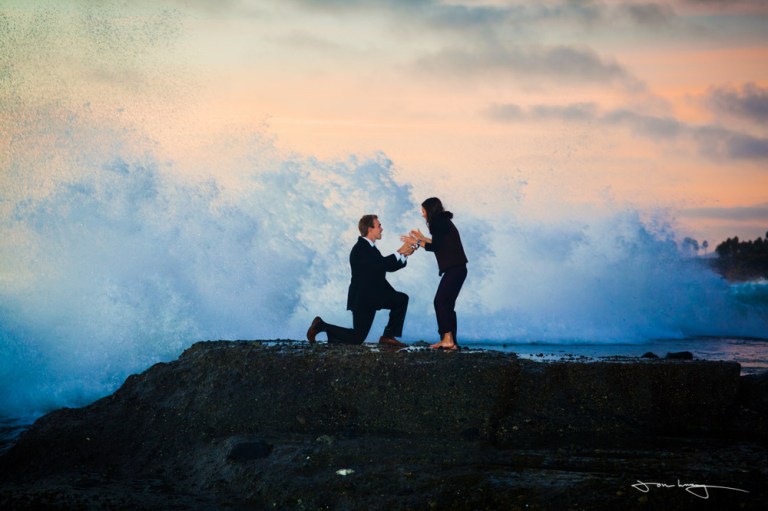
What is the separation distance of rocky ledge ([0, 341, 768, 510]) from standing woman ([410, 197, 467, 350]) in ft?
2.88

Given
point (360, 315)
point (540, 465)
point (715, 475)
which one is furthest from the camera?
point (360, 315)

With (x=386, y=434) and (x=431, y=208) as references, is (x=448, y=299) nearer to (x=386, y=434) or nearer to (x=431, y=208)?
(x=431, y=208)

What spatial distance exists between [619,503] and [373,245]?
5.29 m

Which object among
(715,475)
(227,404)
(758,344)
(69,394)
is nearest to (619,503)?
(715,475)

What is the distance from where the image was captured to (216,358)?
313 inches

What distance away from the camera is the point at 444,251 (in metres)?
8.98

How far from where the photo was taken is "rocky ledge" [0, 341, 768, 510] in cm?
542

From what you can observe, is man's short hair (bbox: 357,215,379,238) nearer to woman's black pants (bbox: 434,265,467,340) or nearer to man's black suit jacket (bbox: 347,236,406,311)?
man's black suit jacket (bbox: 347,236,406,311)

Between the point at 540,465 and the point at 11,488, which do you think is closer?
the point at 540,465

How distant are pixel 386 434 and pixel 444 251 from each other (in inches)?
113

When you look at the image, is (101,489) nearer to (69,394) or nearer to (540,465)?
(540,465)
